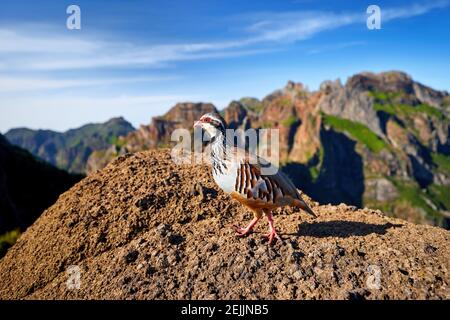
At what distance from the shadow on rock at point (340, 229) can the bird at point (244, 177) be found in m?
1.03

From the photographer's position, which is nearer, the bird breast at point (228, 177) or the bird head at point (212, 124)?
the bird breast at point (228, 177)

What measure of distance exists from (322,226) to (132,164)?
536 centimetres

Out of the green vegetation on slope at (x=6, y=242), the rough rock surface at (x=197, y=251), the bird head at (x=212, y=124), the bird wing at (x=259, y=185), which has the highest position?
the bird head at (x=212, y=124)

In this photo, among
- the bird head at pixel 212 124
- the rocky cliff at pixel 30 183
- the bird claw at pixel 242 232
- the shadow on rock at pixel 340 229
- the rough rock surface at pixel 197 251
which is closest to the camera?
the rough rock surface at pixel 197 251

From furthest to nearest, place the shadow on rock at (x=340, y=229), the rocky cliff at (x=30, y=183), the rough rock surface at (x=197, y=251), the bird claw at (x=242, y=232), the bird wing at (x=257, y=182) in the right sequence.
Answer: the rocky cliff at (x=30, y=183), the shadow on rock at (x=340, y=229), the bird claw at (x=242, y=232), the bird wing at (x=257, y=182), the rough rock surface at (x=197, y=251)

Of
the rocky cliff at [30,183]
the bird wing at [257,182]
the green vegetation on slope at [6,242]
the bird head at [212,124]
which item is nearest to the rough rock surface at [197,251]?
the bird wing at [257,182]

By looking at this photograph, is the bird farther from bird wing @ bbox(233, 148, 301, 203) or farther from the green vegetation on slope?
the green vegetation on slope

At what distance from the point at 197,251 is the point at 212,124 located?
257 centimetres

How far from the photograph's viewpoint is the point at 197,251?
25.0ft

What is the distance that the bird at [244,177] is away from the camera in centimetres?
752

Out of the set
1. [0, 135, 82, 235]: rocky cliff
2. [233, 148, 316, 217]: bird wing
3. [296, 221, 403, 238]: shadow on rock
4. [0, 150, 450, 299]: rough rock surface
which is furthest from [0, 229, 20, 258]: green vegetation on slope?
[0, 135, 82, 235]: rocky cliff

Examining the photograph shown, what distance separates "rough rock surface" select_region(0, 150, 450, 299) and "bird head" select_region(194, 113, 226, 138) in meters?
2.20

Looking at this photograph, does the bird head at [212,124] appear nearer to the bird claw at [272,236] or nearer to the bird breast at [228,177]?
the bird breast at [228,177]
